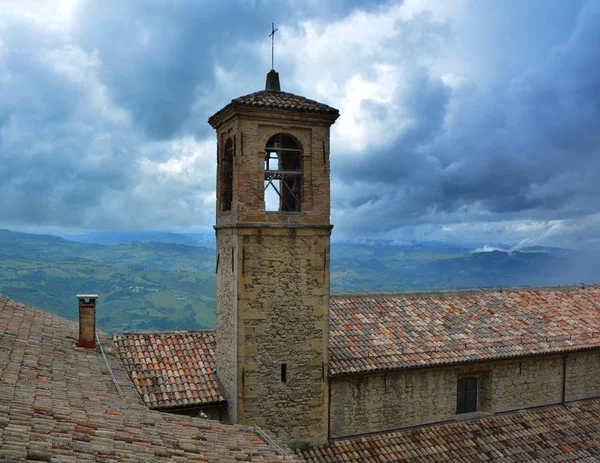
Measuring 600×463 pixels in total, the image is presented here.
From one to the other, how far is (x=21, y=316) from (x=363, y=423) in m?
11.2

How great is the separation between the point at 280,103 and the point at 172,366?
27.4 feet

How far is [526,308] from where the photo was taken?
65.3ft

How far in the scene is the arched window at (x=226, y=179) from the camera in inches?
622

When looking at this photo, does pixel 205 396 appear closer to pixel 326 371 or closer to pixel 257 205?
pixel 326 371

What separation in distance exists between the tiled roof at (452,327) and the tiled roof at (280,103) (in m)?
6.86

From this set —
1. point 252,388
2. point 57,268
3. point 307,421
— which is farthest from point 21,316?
point 57,268

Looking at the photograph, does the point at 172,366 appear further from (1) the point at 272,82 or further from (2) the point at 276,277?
(1) the point at 272,82

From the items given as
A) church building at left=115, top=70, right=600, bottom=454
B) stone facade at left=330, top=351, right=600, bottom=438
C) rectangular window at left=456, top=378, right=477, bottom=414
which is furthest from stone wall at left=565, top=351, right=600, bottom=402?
rectangular window at left=456, top=378, right=477, bottom=414

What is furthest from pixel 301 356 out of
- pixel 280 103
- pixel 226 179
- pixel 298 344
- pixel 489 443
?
pixel 280 103

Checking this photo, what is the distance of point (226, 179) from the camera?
52.4ft

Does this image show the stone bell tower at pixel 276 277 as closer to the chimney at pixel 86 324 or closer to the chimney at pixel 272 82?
the chimney at pixel 272 82

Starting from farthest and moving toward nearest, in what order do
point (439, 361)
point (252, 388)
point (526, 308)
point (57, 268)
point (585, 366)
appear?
point (57, 268)
point (526, 308)
point (585, 366)
point (439, 361)
point (252, 388)

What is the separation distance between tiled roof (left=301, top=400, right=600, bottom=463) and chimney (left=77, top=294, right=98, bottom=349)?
7147 millimetres

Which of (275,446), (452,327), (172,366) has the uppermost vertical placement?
(452,327)
